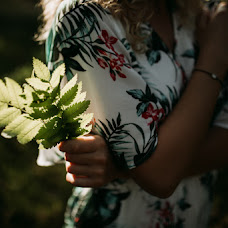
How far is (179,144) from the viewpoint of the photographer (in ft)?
3.48

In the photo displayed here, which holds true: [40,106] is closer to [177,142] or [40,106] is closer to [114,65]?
[114,65]

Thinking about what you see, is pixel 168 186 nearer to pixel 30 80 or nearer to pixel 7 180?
pixel 30 80

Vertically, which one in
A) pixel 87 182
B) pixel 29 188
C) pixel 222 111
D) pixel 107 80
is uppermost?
pixel 107 80

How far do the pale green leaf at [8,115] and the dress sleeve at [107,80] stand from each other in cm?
30

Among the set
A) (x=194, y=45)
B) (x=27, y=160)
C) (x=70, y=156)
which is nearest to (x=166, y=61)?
(x=194, y=45)

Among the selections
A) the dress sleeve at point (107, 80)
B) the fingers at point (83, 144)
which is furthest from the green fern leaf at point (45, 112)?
the dress sleeve at point (107, 80)

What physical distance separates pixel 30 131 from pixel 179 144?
56 cm

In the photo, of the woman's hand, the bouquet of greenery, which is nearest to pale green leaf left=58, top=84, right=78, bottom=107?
the bouquet of greenery

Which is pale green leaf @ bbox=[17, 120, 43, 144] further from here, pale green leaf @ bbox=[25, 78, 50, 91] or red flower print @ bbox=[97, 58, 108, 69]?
red flower print @ bbox=[97, 58, 108, 69]

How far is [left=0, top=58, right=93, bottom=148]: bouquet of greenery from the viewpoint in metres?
0.68

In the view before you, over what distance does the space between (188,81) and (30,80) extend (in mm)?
823

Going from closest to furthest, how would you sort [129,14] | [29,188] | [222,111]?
[129,14] → [222,111] → [29,188]

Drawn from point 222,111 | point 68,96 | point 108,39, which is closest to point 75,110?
point 68,96

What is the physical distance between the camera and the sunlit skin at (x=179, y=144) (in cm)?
98
